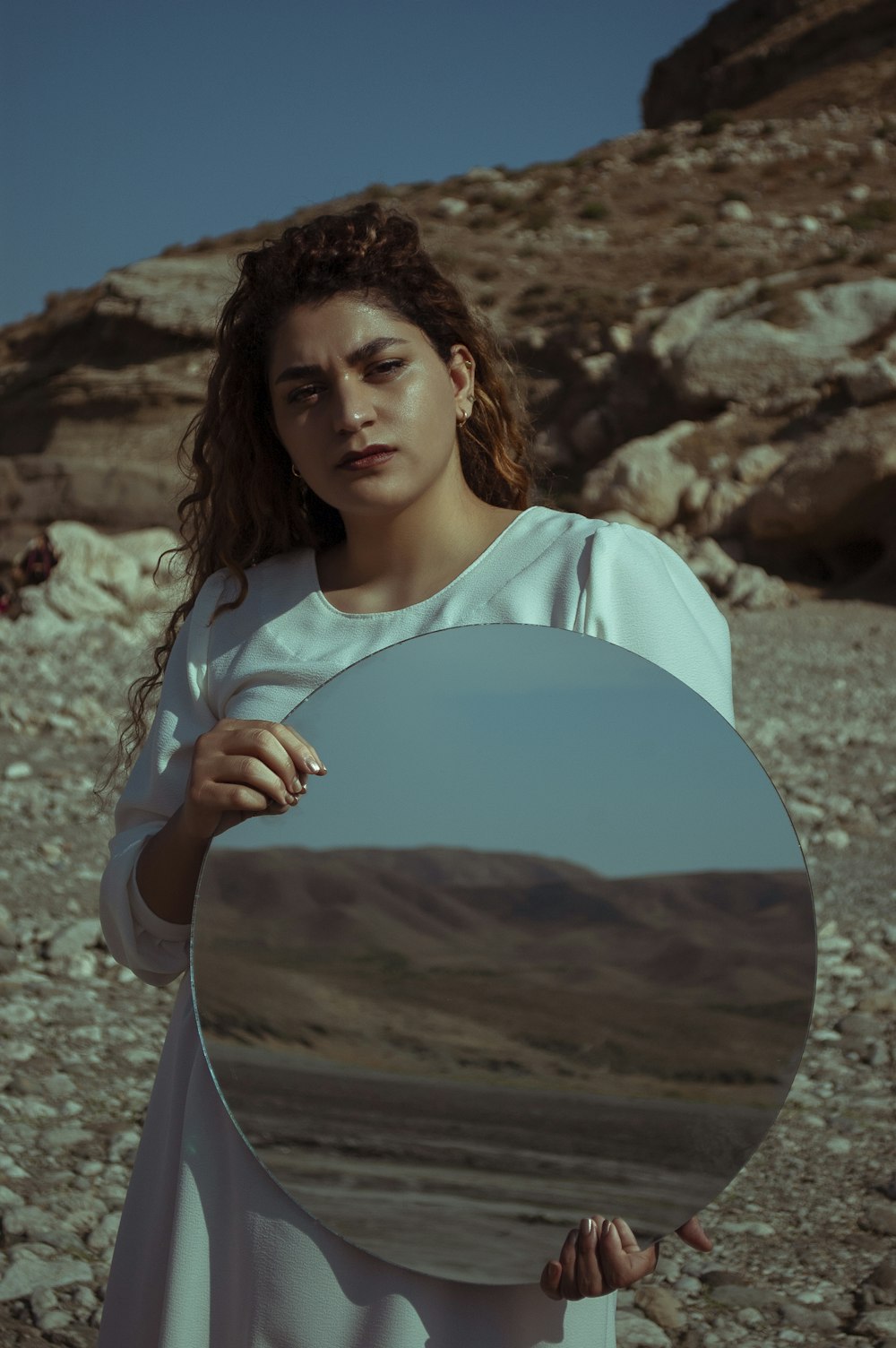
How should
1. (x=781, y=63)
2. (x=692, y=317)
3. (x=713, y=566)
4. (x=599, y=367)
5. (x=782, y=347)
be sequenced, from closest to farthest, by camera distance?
(x=713, y=566)
(x=782, y=347)
(x=692, y=317)
(x=599, y=367)
(x=781, y=63)

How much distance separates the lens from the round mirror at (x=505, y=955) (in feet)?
3.84

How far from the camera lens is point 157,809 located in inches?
56.6

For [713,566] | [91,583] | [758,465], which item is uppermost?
[758,465]

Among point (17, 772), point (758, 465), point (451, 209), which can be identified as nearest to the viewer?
point (17, 772)

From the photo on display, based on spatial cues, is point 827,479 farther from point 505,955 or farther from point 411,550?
point 505,955

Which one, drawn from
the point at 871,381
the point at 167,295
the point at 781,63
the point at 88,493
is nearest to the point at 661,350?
the point at 871,381

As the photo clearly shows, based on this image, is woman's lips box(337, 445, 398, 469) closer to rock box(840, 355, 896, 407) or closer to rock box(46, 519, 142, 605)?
rock box(46, 519, 142, 605)

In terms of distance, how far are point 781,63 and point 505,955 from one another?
155 ft

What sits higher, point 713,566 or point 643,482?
point 643,482

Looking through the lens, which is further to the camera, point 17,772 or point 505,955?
point 17,772

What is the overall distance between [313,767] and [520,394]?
33.3 inches

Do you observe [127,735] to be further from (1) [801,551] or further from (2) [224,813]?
(1) [801,551]

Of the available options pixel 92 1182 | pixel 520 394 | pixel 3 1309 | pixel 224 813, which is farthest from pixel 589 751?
pixel 92 1182

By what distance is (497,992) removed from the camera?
120cm
